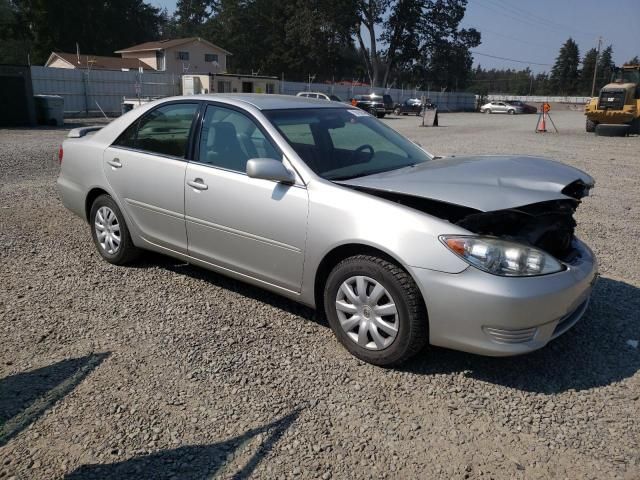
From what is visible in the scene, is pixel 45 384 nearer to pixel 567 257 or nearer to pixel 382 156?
pixel 382 156

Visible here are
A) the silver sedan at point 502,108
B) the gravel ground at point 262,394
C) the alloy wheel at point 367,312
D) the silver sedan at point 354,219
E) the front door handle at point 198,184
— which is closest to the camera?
the gravel ground at point 262,394

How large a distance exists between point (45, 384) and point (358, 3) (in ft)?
210

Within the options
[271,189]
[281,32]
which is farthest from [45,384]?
Answer: [281,32]

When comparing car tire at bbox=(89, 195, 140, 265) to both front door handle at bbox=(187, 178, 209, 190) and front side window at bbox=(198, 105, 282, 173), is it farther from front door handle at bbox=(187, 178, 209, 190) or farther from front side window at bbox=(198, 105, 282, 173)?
front side window at bbox=(198, 105, 282, 173)

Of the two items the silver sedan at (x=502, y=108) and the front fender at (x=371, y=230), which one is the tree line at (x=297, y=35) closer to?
the silver sedan at (x=502, y=108)

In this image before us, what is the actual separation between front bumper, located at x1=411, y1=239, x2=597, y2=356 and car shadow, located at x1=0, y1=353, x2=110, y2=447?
2096 millimetres

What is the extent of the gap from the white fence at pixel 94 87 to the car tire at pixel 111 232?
25764mm

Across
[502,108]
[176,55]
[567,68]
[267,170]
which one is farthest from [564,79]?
[267,170]

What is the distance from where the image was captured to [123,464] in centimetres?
262

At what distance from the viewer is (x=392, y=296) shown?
3.35 meters

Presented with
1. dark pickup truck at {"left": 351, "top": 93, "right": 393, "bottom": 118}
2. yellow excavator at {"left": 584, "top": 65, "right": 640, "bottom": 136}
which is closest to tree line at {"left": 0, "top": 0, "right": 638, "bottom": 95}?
dark pickup truck at {"left": 351, "top": 93, "right": 393, "bottom": 118}

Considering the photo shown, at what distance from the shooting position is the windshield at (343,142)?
405cm

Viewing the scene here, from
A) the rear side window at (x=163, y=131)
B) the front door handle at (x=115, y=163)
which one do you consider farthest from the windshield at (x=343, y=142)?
the front door handle at (x=115, y=163)

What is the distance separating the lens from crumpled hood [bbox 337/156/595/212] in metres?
3.34
